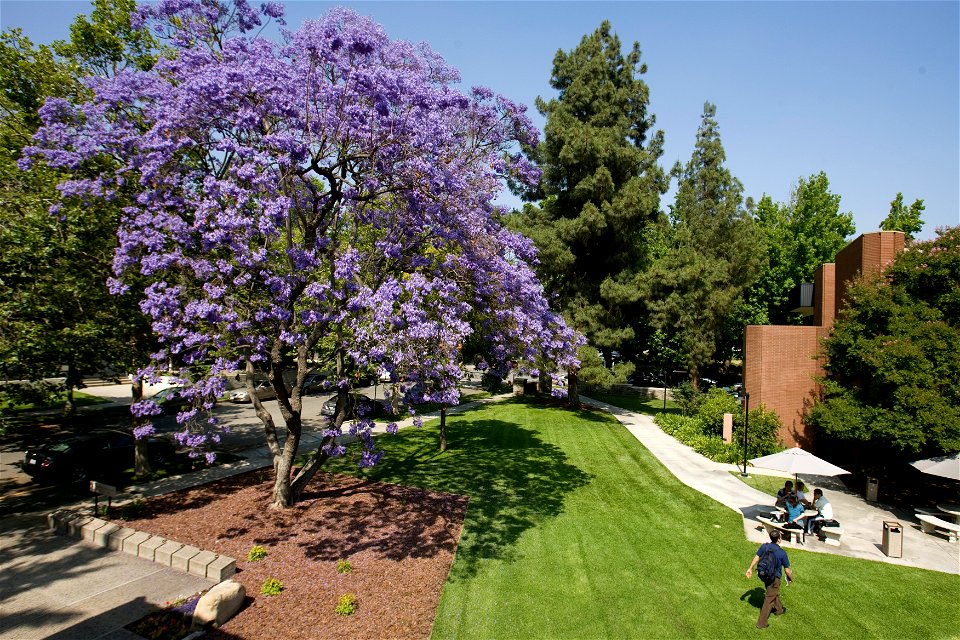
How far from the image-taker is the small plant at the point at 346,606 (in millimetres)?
8773

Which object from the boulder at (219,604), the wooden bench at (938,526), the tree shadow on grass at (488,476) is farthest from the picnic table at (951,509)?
the boulder at (219,604)

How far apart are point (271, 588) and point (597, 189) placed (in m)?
25.2

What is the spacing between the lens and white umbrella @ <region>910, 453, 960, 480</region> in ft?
44.2

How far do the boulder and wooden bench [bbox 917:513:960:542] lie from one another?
670 inches

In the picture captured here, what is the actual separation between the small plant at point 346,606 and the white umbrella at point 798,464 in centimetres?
1156

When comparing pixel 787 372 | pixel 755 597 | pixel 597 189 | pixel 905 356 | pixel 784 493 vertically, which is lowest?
pixel 755 597

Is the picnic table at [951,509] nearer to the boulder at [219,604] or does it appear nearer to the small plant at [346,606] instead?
the small plant at [346,606]

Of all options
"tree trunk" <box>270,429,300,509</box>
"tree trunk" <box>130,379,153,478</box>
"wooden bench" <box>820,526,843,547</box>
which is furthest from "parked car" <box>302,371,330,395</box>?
"wooden bench" <box>820,526,843,547</box>

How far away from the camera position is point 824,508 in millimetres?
13398

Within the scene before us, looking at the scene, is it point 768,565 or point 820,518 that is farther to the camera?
point 820,518

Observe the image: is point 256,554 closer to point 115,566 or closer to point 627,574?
point 115,566

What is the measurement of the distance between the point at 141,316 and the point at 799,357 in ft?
76.8

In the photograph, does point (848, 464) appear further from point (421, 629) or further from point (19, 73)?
point (19, 73)

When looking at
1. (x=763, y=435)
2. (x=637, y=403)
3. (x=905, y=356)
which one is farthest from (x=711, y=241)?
(x=905, y=356)
